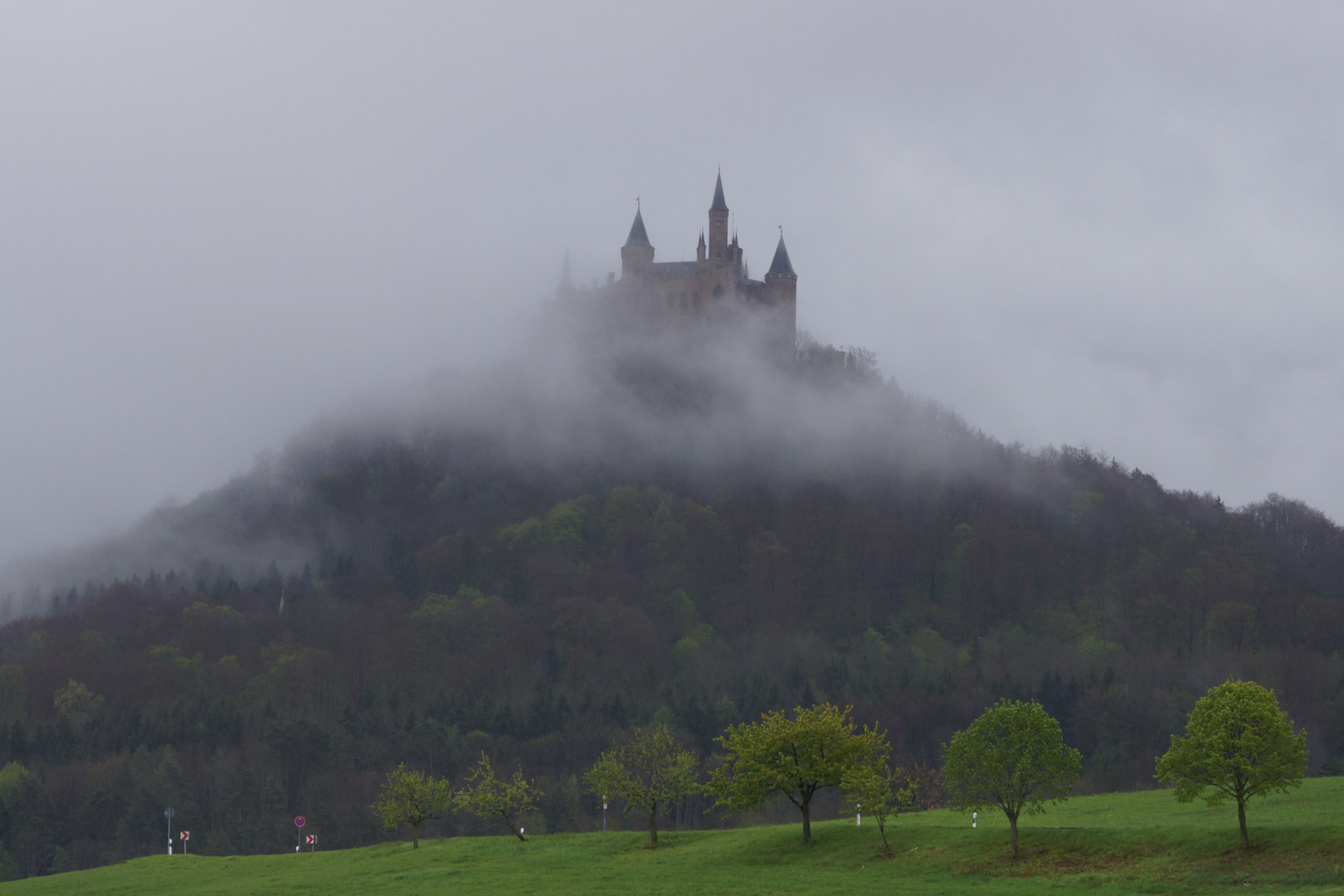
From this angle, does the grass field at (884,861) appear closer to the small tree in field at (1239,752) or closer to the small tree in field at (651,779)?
the small tree in field at (1239,752)

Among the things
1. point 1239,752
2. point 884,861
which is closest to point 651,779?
point 884,861

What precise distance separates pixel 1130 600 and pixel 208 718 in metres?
111

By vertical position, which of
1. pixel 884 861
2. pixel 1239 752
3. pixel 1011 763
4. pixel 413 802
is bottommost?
pixel 884 861

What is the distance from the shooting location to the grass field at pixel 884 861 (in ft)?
155

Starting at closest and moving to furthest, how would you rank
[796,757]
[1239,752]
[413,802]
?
[1239,752]
[796,757]
[413,802]

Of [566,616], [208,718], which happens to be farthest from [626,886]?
[566,616]

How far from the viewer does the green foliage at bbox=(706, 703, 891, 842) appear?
62.3 metres

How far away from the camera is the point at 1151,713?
13750 centimetres

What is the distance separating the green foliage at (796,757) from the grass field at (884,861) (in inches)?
72.3

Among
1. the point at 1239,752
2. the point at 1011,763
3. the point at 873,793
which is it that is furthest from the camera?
the point at 873,793

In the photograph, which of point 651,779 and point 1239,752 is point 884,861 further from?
point 651,779

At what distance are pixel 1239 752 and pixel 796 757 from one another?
63.0 ft

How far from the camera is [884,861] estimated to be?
55.3m

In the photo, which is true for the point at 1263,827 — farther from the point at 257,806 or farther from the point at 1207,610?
the point at 1207,610
